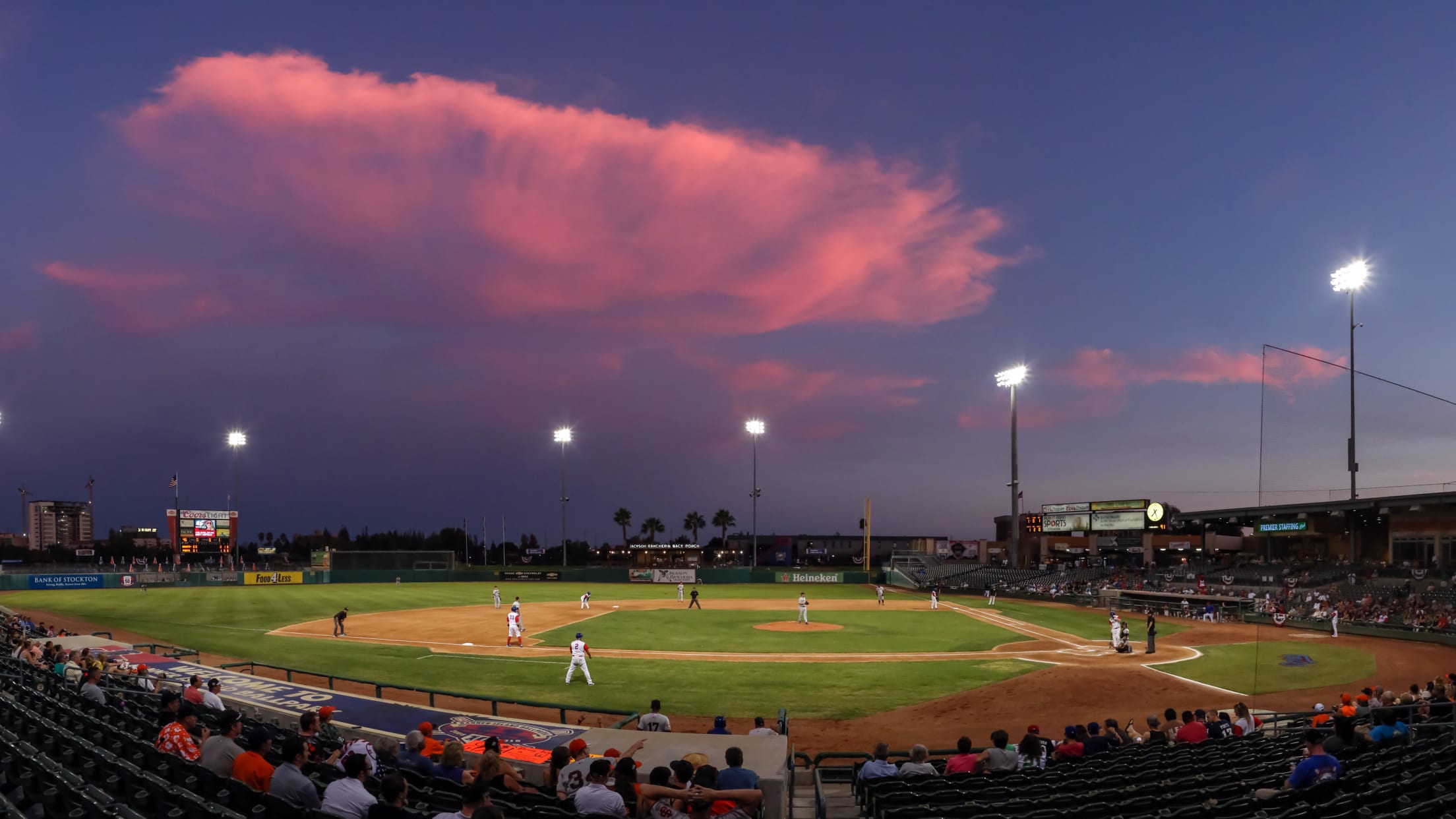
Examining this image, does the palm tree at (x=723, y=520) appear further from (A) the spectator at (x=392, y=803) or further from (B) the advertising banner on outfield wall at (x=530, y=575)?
(A) the spectator at (x=392, y=803)

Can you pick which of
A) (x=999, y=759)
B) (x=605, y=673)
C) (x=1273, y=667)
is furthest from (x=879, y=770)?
(x=1273, y=667)

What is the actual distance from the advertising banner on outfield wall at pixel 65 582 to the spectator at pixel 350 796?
253 ft

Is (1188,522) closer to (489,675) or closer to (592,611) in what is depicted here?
(592,611)

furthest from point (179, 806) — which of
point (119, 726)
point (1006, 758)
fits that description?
point (1006, 758)

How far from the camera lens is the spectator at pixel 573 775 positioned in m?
8.45

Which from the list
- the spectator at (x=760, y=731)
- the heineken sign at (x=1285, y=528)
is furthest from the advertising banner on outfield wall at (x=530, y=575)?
the spectator at (x=760, y=731)

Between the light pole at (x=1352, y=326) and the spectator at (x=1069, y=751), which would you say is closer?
the spectator at (x=1069, y=751)

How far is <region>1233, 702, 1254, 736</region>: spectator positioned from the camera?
15.0 m

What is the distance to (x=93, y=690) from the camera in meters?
13.2

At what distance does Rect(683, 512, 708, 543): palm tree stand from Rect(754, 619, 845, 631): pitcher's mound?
101984 millimetres

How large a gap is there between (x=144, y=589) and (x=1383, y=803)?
7490 centimetres

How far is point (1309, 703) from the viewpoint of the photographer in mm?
23500

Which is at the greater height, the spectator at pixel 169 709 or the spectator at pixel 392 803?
the spectator at pixel 392 803

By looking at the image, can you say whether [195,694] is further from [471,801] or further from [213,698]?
[471,801]
